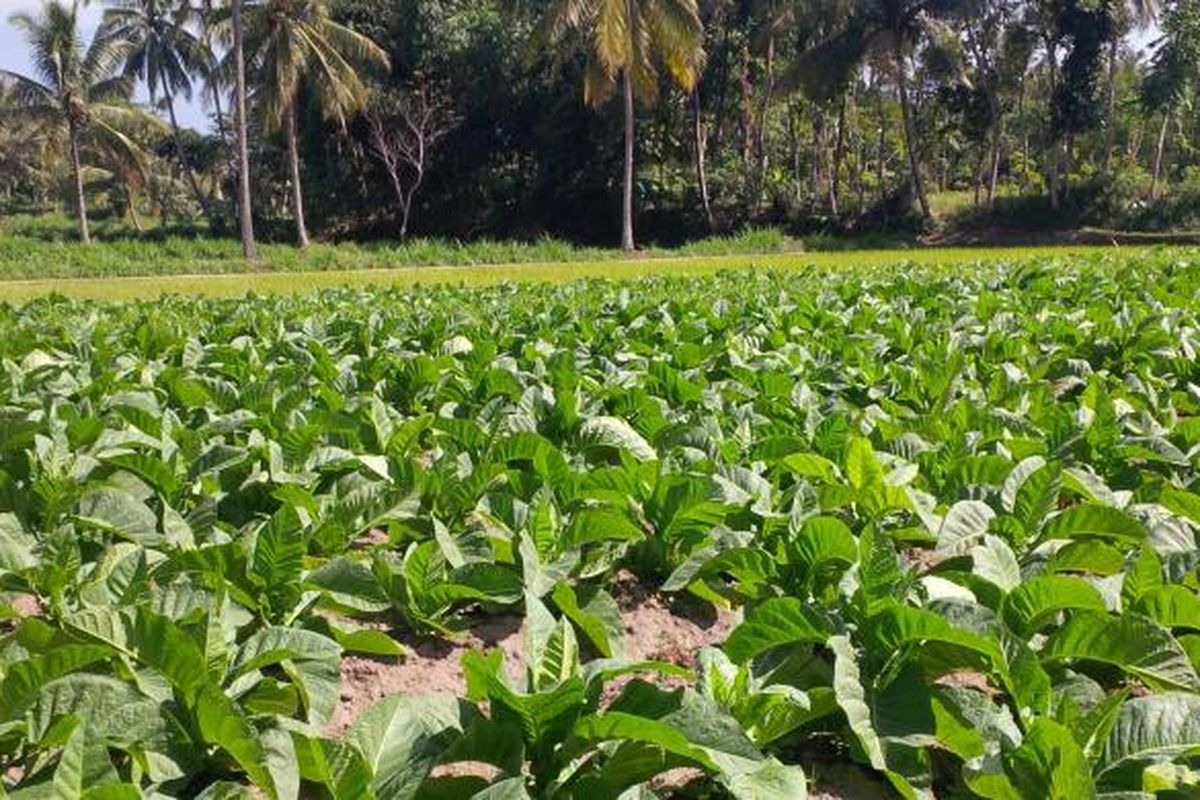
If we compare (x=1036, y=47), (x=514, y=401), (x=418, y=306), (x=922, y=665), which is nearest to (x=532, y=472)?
(x=514, y=401)

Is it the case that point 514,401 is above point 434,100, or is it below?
below

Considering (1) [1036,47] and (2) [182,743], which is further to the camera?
(1) [1036,47]

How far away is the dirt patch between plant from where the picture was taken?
227 cm

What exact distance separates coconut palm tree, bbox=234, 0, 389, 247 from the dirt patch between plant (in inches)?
1102

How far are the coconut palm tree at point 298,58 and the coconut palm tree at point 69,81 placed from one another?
590 centimetres

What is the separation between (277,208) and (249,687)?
49509mm

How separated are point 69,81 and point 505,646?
37.4m

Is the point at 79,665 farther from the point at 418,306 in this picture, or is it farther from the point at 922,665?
the point at 418,306

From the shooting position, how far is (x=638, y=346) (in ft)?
18.5

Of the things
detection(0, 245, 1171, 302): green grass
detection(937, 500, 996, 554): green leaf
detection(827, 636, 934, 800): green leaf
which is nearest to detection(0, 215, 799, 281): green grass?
detection(0, 245, 1171, 302): green grass

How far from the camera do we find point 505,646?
2.49m

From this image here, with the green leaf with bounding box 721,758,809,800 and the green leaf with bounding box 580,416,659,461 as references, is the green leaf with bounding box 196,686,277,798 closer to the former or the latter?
the green leaf with bounding box 721,758,809,800

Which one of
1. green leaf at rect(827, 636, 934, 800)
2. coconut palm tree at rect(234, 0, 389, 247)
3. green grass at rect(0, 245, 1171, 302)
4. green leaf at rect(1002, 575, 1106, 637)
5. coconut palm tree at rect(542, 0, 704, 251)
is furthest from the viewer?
coconut palm tree at rect(234, 0, 389, 247)

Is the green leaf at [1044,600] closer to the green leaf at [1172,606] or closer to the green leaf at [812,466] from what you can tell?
the green leaf at [1172,606]
